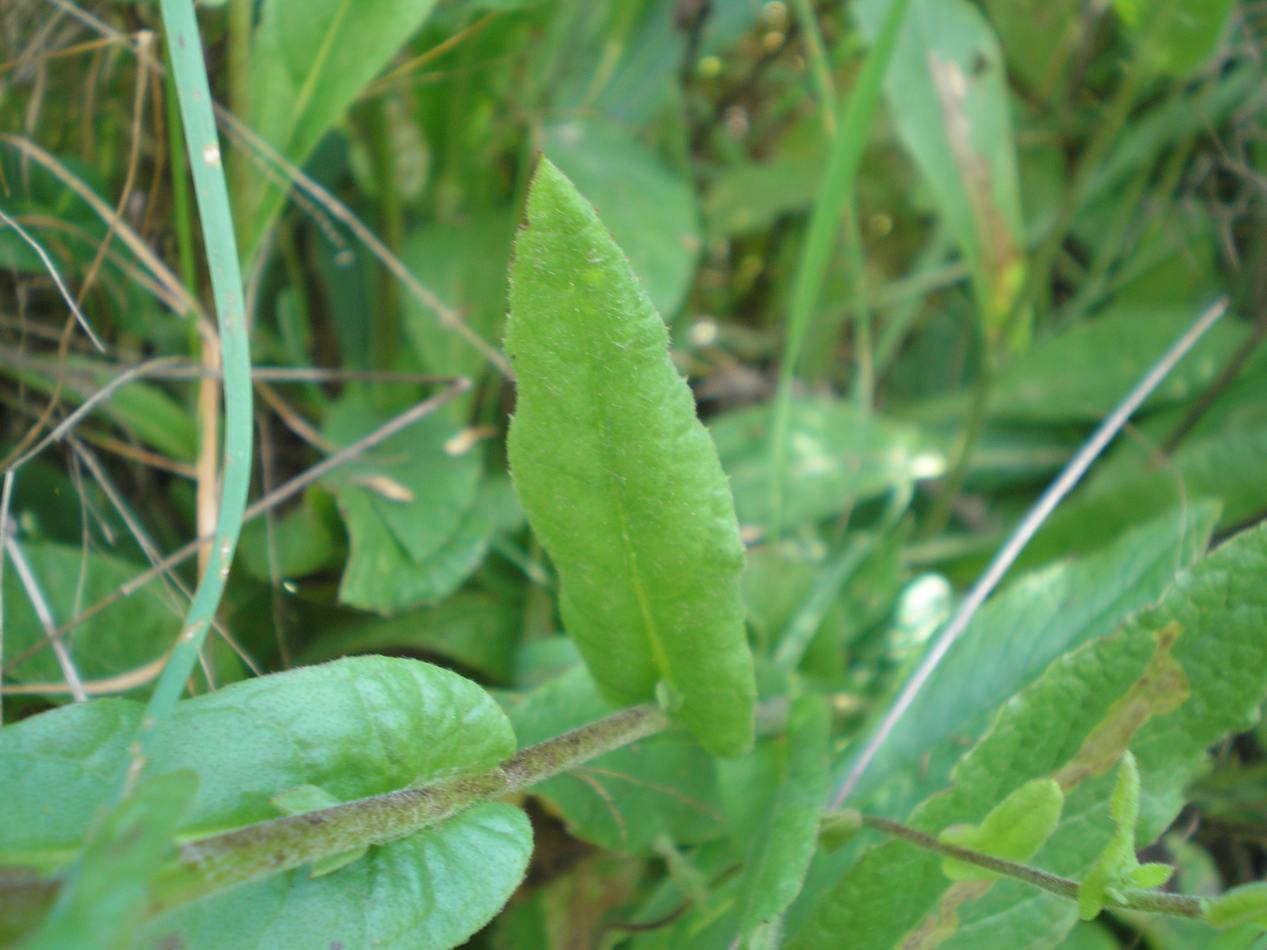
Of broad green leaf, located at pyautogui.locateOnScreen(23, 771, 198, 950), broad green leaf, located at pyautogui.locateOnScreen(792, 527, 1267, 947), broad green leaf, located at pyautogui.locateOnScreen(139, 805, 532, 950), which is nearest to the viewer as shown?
broad green leaf, located at pyautogui.locateOnScreen(23, 771, 198, 950)

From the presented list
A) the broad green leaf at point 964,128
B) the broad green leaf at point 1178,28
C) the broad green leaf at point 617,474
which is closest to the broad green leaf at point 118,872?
the broad green leaf at point 617,474

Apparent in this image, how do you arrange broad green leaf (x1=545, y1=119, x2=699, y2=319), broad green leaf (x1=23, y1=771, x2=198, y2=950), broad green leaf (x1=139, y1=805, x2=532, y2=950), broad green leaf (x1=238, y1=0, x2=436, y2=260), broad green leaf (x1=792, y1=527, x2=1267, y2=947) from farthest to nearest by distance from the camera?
broad green leaf (x1=545, y1=119, x2=699, y2=319), broad green leaf (x1=238, y1=0, x2=436, y2=260), broad green leaf (x1=792, y1=527, x2=1267, y2=947), broad green leaf (x1=139, y1=805, x2=532, y2=950), broad green leaf (x1=23, y1=771, x2=198, y2=950)

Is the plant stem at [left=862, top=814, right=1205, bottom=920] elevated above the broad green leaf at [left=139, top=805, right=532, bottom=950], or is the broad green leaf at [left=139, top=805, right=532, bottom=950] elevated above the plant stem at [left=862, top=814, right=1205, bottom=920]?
the broad green leaf at [left=139, top=805, right=532, bottom=950]

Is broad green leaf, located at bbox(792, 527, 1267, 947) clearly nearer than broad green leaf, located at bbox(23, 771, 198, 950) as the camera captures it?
No

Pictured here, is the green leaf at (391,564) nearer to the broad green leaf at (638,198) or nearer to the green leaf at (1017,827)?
the broad green leaf at (638,198)

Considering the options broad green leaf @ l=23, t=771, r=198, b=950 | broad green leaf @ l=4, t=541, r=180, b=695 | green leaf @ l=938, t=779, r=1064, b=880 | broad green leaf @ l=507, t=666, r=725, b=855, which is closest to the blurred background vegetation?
broad green leaf @ l=4, t=541, r=180, b=695

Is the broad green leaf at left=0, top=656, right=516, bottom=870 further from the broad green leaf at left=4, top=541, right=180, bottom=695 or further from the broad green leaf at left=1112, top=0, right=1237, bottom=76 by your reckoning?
the broad green leaf at left=1112, top=0, right=1237, bottom=76
